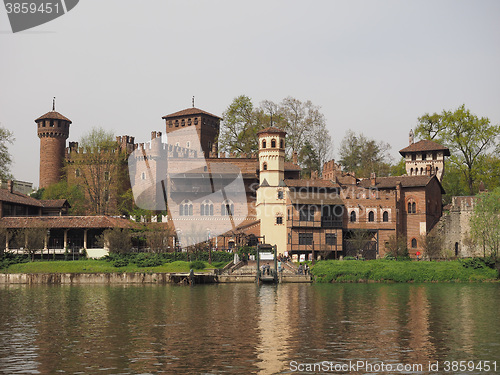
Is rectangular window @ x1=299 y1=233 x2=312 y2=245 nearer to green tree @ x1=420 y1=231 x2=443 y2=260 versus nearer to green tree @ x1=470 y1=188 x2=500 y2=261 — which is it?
green tree @ x1=420 y1=231 x2=443 y2=260

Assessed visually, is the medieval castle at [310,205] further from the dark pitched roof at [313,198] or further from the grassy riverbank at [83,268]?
the grassy riverbank at [83,268]

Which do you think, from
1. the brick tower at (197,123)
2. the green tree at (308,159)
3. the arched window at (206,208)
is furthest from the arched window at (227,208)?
the brick tower at (197,123)

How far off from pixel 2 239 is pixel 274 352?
39852 millimetres

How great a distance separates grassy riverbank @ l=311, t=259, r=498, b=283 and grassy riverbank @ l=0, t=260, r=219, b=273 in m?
9.90

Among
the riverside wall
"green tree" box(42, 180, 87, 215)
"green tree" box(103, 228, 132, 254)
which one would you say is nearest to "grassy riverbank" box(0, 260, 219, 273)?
the riverside wall

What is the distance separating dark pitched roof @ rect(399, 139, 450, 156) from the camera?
7212 cm

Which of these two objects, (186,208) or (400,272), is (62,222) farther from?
(400,272)

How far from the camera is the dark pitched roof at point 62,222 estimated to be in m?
58.2

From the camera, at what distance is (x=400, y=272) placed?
164ft

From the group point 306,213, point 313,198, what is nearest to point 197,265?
point 306,213

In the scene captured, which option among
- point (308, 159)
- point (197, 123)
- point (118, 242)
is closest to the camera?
point (118, 242)

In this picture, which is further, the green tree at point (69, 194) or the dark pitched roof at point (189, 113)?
the dark pitched roof at point (189, 113)

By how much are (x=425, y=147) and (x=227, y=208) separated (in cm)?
2379

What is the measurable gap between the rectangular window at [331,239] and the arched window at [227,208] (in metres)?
11.6
